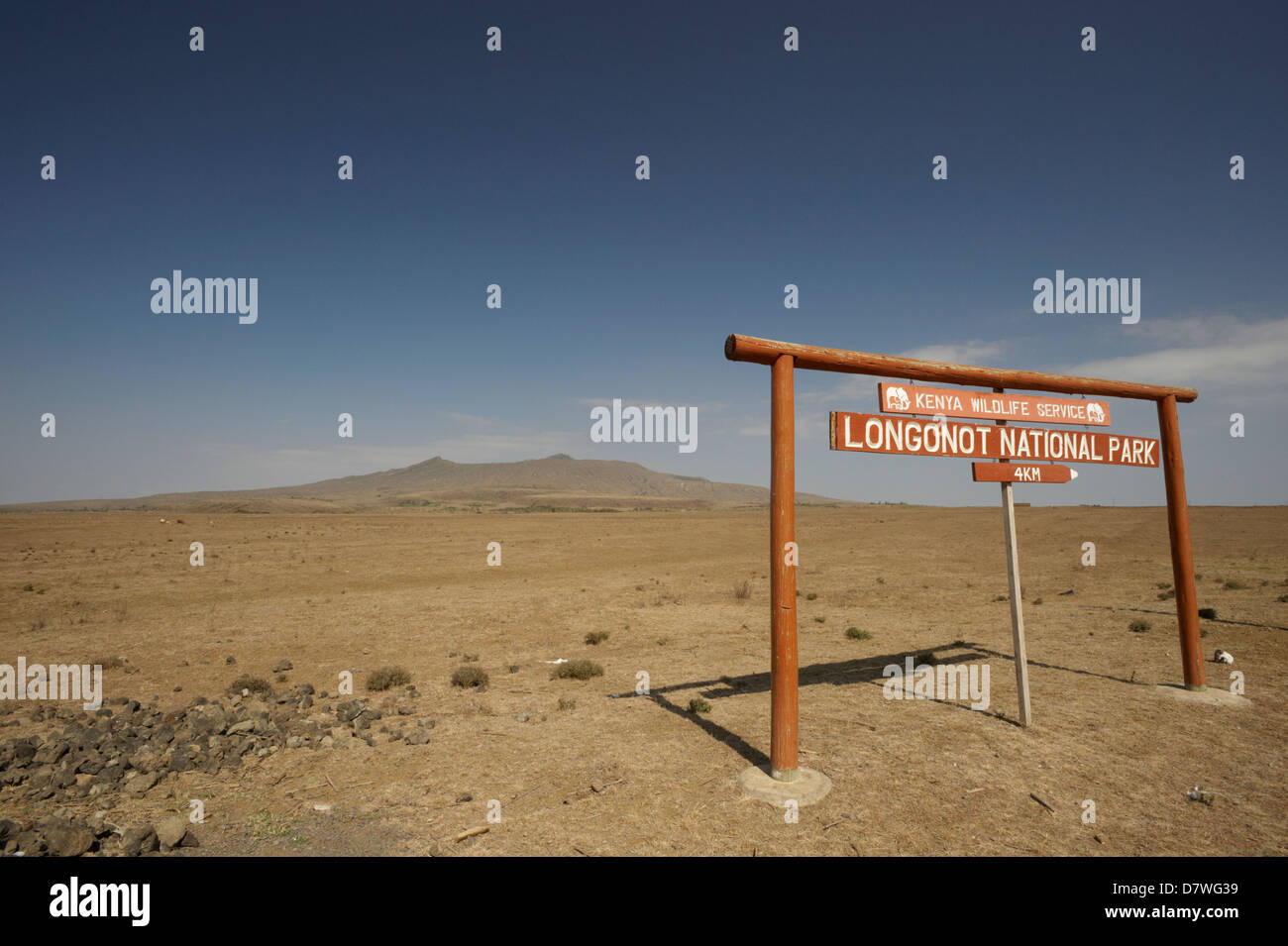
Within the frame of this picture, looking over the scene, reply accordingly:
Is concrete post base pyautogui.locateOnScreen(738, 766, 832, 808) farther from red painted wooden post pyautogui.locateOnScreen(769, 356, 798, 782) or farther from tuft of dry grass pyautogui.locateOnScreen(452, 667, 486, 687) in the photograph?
tuft of dry grass pyautogui.locateOnScreen(452, 667, 486, 687)

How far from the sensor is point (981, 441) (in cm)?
701

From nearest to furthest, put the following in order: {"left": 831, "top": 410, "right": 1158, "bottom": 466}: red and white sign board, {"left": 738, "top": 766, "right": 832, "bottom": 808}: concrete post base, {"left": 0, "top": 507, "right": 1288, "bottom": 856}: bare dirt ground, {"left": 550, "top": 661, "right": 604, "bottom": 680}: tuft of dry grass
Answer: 1. {"left": 0, "top": 507, "right": 1288, "bottom": 856}: bare dirt ground
2. {"left": 738, "top": 766, "right": 832, "bottom": 808}: concrete post base
3. {"left": 831, "top": 410, "right": 1158, "bottom": 466}: red and white sign board
4. {"left": 550, "top": 661, "right": 604, "bottom": 680}: tuft of dry grass

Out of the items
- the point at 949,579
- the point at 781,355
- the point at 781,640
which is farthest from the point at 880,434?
the point at 949,579

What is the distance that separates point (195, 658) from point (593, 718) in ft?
31.4

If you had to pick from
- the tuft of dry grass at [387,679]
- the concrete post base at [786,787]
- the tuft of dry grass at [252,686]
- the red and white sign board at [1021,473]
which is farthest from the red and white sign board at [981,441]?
the tuft of dry grass at [252,686]

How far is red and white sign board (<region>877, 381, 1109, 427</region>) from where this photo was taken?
6.51 metres

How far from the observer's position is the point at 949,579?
22438 millimetres

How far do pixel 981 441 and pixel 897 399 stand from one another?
54.8 inches

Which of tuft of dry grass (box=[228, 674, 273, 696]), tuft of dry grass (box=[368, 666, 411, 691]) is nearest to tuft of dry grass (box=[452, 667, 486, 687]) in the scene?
tuft of dry grass (box=[368, 666, 411, 691])

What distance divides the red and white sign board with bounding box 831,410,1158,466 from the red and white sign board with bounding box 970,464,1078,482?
4.7 inches

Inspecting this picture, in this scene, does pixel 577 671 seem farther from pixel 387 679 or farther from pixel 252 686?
pixel 252 686

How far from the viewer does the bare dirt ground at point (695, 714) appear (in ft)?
17.4

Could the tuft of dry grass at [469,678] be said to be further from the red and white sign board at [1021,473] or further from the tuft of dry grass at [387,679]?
the red and white sign board at [1021,473]

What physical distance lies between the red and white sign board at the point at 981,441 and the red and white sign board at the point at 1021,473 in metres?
0.12
